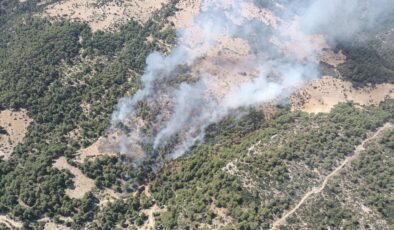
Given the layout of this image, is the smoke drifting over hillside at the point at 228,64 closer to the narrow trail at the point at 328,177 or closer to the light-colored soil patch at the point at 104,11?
the light-colored soil patch at the point at 104,11

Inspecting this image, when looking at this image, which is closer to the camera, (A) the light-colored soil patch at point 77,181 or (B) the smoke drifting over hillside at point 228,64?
(A) the light-colored soil patch at point 77,181

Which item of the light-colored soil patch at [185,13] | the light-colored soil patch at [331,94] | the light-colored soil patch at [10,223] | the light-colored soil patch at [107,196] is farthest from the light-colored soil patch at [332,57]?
the light-colored soil patch at [10,223]

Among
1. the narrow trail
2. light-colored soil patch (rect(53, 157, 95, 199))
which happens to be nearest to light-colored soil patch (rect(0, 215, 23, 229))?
light-colored soil patch (rect(53, 157, 95, 199))

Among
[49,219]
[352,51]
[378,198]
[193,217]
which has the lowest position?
[49,219]

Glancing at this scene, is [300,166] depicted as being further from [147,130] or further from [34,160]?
[34,160]

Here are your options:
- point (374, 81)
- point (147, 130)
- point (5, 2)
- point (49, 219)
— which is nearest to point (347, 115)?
point (374, 81)

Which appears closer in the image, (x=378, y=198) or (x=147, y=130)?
(x=378, y=198)

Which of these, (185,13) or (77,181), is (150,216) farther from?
(185,13)
